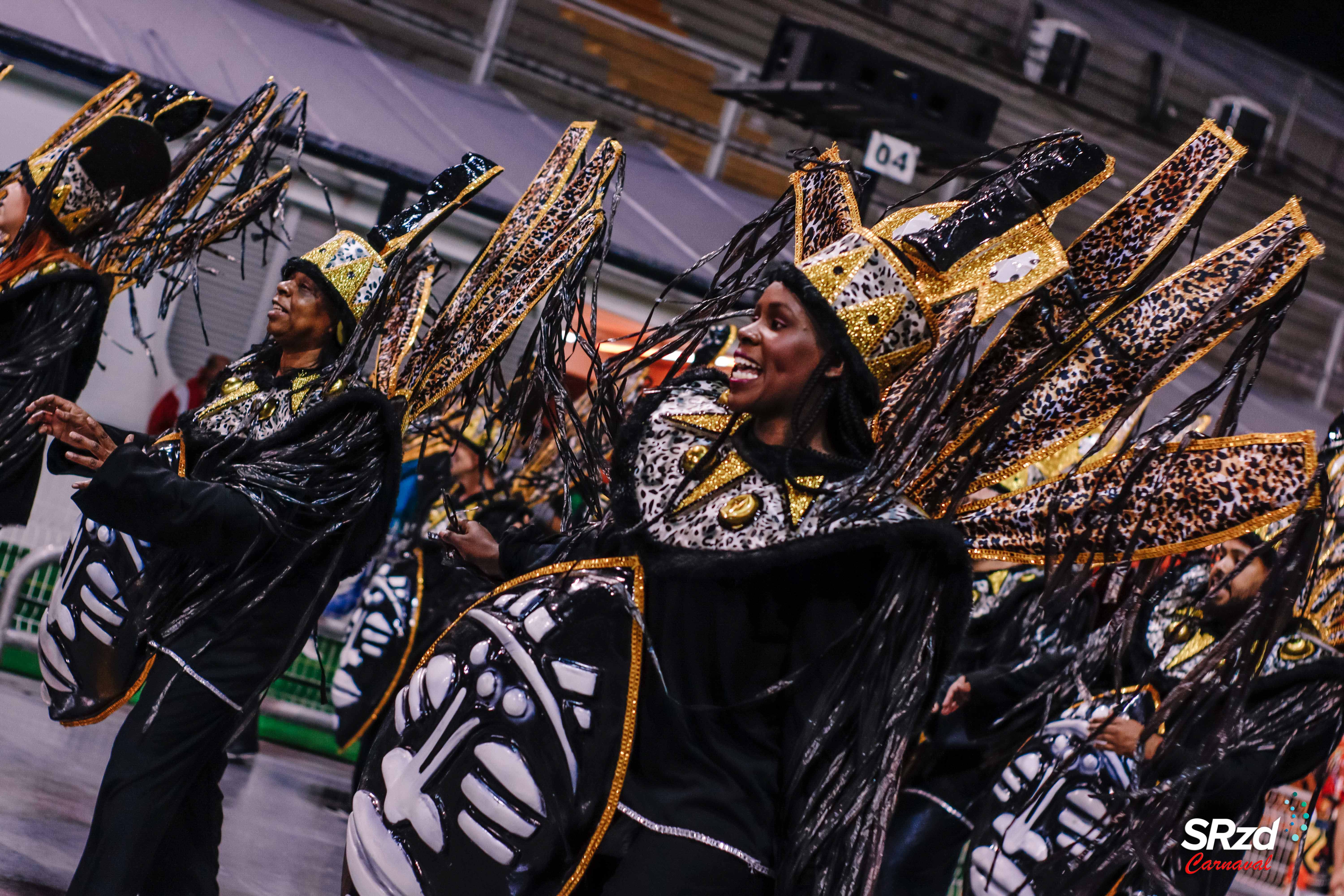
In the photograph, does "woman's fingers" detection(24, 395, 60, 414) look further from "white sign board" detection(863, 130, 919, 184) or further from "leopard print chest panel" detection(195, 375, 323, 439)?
"white sign board" detection(863, 130, 919, 184)

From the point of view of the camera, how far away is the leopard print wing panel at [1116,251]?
7.29 feet

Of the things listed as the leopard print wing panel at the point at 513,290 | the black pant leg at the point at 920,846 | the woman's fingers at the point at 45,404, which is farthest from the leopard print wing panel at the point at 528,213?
the black pant leg at the point at 920,846

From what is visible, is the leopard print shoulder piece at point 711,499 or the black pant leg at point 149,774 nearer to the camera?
the leopard print shoulder piece at point 711,499

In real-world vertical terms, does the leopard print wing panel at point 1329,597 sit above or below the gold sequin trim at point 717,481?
above

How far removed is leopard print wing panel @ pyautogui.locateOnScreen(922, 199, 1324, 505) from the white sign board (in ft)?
17.1

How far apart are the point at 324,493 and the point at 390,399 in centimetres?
30

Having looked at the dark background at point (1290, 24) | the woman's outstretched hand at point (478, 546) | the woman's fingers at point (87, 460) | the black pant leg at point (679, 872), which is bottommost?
the black pant leg at point (679, 872)

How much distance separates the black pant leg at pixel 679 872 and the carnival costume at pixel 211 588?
1.37 metres

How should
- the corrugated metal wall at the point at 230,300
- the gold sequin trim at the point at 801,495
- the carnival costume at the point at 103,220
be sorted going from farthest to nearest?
1. the corrugated metal wall at the point at 230,300
2. the carnival costume at the point at 103,220
3. the gold sequin trim at the point at 801,495

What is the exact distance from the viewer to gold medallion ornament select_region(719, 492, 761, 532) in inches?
79.7

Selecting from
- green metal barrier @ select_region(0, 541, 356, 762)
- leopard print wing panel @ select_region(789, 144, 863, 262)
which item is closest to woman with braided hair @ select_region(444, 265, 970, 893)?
leopard print wing panel @ select_region(789, 144, 863, 262)

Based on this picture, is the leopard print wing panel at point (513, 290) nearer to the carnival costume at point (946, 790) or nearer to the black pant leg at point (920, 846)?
the carnival costume at point (946, 790)

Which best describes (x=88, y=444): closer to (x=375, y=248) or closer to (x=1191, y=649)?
(x=375, y=248)

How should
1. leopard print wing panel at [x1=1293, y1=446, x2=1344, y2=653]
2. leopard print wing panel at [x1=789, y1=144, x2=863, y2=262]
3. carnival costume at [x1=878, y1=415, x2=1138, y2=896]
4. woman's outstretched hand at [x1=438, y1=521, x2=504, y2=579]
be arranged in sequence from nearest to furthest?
1. leopard print wing panel at [x1=789, y1=144, x2=863, y2=262]
2. woman's outstretched hand at [x1=438, y1=521, x2=504, y2=579]
3. leopard print wing panel at [x1=1293, y1=446, x2=1344, y2=653]
4. carnival costume at [x1=878, y1=415, x2=1138, y2=896]
